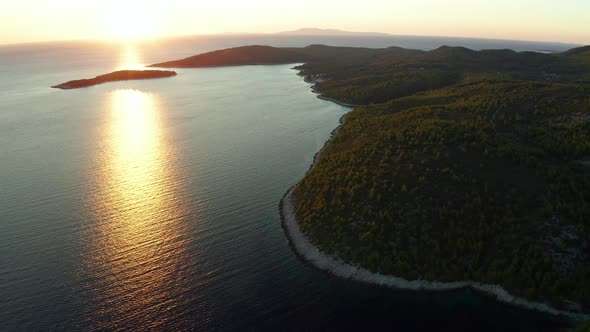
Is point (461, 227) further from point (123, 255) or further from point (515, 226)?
point (123, 255)

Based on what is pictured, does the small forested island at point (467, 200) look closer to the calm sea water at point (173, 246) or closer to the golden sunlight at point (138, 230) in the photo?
the calm sea water at point (173, 246)

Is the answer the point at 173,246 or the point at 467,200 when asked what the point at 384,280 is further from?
the point at 173,246

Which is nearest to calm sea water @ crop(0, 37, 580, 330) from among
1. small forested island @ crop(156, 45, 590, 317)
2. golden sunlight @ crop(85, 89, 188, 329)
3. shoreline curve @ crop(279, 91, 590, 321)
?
golden sunlight @ crop(85, 89, 188, 329)

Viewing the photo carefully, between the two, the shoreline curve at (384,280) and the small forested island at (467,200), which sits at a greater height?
the small forested island at (467,200)

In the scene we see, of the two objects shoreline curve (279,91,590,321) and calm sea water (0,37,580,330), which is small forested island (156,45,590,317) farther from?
calm sea water (0,37,580,330)

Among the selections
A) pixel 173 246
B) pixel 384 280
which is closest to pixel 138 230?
pixel 173 246

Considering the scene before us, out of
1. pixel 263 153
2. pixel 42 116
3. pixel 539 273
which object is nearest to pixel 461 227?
pixel 539 273

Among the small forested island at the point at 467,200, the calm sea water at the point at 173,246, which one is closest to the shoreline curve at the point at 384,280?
the small forested island at the point at 467,200

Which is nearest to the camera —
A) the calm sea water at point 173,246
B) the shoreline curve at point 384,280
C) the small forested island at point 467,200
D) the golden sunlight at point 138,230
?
the calm sea water at point 173,246

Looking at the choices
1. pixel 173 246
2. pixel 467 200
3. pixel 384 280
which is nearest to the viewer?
pixel 384 280

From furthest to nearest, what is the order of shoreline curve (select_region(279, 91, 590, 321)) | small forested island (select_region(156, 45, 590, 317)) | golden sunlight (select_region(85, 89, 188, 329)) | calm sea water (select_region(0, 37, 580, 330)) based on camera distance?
1. small forested island (select_region(156, 45, 590, 317))
2. golden sunlight (select_region(85, 89, 188, 329))
3. shoreline curve (select_region(279, 91, 590, 321))
4. calm sea water (select_region(0, 37, 580, 330))
